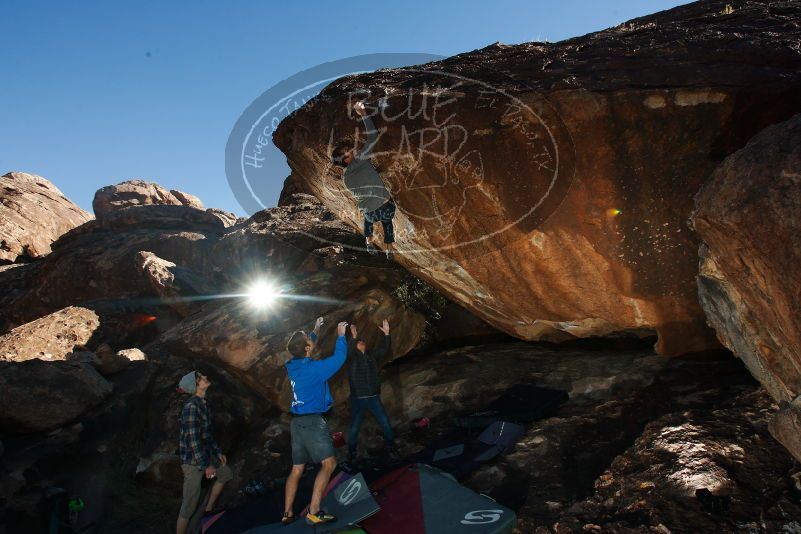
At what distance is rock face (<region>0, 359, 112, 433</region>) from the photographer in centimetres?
841

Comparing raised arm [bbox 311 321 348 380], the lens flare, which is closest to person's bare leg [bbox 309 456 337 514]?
raised arm [bbox 311 321 348 380]

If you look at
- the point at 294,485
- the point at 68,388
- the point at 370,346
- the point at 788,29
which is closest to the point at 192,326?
the point at 68,388

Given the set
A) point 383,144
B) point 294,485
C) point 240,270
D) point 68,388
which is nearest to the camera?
point 294,485

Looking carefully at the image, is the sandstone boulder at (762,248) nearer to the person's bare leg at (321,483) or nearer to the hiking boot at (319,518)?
the person's bare leg at (321,483)

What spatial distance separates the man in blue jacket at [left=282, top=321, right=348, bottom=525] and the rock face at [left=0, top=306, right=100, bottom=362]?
29.5 feet

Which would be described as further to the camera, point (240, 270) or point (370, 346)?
point (240, 270)

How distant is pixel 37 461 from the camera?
25.2ft

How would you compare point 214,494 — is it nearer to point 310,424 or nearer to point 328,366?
point 310,424

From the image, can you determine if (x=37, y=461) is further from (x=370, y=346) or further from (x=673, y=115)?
(x=673, y=115)

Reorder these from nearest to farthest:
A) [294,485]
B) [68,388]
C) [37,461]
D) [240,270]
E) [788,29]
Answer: [294,485]
[788,29]
[37,461]
[68,388]
[240,270]

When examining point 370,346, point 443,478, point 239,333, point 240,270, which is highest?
point 240,270

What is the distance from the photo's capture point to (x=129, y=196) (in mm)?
39188

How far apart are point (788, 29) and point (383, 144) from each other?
5.51m

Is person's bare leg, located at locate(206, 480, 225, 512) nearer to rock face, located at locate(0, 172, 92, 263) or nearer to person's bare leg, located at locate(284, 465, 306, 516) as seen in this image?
person's bare leg, located at locate(284, 465, 306, 516)
